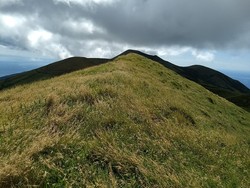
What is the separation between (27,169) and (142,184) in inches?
104

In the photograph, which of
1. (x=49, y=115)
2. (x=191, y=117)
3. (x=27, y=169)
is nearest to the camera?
(x=27, y=169)

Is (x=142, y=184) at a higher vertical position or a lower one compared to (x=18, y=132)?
lower

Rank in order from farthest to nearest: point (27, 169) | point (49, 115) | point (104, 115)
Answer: point (104, 115) → point (49, 115) → point (27, 169)

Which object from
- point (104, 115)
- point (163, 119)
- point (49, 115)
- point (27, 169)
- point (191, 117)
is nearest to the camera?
point (27, 169)

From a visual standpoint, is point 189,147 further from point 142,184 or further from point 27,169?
point 27,169

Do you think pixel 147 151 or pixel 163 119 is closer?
pixel 147 151

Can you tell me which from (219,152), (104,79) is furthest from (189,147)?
(104,79)

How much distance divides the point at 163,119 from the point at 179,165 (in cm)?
550

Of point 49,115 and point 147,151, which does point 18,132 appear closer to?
point 49,115

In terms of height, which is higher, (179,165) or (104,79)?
(104,79)

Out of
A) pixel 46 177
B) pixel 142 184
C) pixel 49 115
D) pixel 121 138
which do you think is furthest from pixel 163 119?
pixel 46 177

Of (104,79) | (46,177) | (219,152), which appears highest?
(104,79)

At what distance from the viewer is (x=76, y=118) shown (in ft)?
34.8

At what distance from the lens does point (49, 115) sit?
10562 mm
